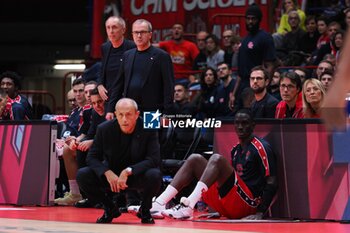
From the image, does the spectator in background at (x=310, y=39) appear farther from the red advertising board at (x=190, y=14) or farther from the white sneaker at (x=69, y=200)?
the white sneaker at (x=69, y=200)

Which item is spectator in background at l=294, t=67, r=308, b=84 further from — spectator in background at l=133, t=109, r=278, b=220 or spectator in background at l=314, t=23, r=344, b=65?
spectator in background at l=133, t=109, r=278, b=220

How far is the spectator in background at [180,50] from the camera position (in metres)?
17.1

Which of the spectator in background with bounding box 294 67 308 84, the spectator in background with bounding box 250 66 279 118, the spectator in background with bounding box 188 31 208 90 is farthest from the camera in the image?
the spectator in background with bounding box 188 31 208 90

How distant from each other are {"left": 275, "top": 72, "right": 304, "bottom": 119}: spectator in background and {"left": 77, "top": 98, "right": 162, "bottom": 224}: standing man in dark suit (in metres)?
2.24

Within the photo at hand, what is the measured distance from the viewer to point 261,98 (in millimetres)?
11445

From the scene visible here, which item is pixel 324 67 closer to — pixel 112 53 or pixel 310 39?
pixel 112 53

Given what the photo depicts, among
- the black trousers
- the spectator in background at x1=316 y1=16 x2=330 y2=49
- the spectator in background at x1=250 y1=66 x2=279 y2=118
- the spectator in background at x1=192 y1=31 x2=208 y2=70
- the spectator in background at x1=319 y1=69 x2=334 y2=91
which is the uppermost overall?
the spectator in background at x1=316 y1=16 x2=330 y2=49

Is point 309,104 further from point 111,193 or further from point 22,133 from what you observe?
point 22,133

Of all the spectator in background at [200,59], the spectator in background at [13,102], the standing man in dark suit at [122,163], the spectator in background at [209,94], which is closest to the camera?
the standing man in dark suit at [122,163]

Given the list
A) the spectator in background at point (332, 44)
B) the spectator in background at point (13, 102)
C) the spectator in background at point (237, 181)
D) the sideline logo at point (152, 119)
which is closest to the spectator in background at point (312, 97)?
the spectator in background at point (237, 181)

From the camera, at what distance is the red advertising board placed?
1850 cm

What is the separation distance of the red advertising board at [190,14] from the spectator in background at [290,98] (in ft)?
23.2

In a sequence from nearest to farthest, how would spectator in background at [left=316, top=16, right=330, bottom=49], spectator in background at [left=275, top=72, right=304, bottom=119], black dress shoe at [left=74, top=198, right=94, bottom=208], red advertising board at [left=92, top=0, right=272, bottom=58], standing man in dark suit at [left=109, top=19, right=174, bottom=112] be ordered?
standing man in dark suit at [left=109, top=19, right=174, bottom=112]
spectator in background at [left=275, top=72, right=304, bottom=119]
black dress shoe at [left=74, top=198, right=94, bottom=208]
spectator in background at [left=316, top=16, right=330, bottom=49]
red advertising board at [left=92, top=0, right=272, bottom=58]

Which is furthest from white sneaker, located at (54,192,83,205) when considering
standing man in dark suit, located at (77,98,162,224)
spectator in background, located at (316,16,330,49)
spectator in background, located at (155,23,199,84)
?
spectator in background, located at (316,16,330,49)
